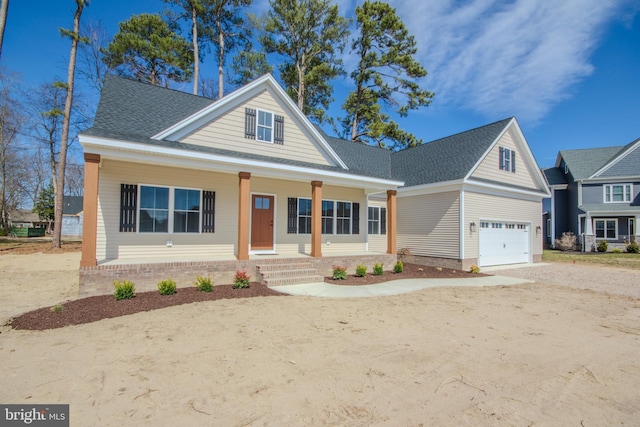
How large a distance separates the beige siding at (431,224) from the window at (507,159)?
3995 mm

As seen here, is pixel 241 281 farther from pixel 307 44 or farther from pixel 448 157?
pixel 307 44

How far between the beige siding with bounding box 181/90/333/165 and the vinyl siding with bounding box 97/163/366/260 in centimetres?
106

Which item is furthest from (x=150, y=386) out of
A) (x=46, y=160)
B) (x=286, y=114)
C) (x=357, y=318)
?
(x=46, y=160)

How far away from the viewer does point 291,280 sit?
9.24 m

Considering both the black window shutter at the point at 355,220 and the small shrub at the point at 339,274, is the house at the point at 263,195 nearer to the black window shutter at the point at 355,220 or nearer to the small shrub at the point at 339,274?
the black window shutter at the point at 355,220

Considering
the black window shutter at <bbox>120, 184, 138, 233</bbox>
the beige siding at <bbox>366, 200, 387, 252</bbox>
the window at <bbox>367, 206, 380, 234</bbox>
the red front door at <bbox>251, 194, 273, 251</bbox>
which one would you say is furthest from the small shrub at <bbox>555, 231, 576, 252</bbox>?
the black window shutter at <bbox>120, 184, 138, 233</bbox>

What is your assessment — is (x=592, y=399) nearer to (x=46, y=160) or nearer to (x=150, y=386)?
(x=150, y=386)

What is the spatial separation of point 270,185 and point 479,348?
8.80 m

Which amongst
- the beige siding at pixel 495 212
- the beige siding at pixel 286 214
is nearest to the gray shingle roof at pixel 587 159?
the beige siding at pixel 495 212

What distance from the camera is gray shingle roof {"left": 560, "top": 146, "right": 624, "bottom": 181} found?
1006 inches

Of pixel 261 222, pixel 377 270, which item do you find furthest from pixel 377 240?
pixel 261 222

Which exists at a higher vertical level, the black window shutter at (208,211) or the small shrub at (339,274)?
the black window shutter at (208,211)

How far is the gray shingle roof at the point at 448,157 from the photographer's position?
14.1 m

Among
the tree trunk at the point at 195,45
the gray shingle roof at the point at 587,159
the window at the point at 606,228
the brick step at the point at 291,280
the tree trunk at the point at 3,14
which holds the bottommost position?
the brick step at the point at 291,280
